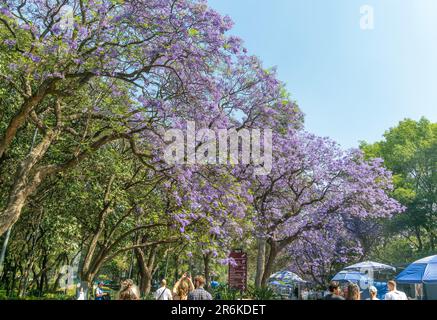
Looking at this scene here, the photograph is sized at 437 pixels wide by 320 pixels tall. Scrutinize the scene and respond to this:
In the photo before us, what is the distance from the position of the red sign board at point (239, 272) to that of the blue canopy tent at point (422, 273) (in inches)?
192

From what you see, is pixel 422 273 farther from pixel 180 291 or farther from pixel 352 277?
pixel 180 291

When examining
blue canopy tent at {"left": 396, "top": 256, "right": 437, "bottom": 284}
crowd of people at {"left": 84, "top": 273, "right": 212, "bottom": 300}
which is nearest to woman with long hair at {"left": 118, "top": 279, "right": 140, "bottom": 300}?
crowd of people at {"left": 84, "top": 273, "right": 212, "bottom": 300}

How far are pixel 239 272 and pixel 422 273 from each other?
561 centimetres

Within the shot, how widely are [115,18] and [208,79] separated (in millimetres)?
2620

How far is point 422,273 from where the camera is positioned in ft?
40.5

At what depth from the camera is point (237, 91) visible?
49.4 feet

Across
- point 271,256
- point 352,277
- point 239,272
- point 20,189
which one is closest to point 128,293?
point 20,189

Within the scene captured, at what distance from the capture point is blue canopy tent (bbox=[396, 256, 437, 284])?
12048mm

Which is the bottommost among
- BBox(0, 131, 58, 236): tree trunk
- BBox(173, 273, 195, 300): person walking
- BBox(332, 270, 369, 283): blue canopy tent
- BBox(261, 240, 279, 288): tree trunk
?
BBox(173, 273, 195, 300): person walking

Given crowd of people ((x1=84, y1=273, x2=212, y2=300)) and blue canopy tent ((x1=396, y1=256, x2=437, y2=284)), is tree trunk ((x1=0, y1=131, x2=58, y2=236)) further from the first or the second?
blue canopy tent ((x1=396, y1=256, x2=437, y2=284))

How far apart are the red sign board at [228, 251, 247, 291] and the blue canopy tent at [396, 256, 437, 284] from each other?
487 centimetres

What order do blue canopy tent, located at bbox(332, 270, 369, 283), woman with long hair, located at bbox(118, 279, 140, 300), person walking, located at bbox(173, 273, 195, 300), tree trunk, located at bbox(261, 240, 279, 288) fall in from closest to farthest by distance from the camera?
woman with long hair, located at bbox(118, 279, 140, 300) → person walking, located at bbox(173, 273, 195, 300) → tree trunk, located at bbox(261, 240, 279, 288) → blue canopy tent, located at bbox(332, 270, 369, 283)

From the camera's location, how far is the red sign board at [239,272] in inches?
530
